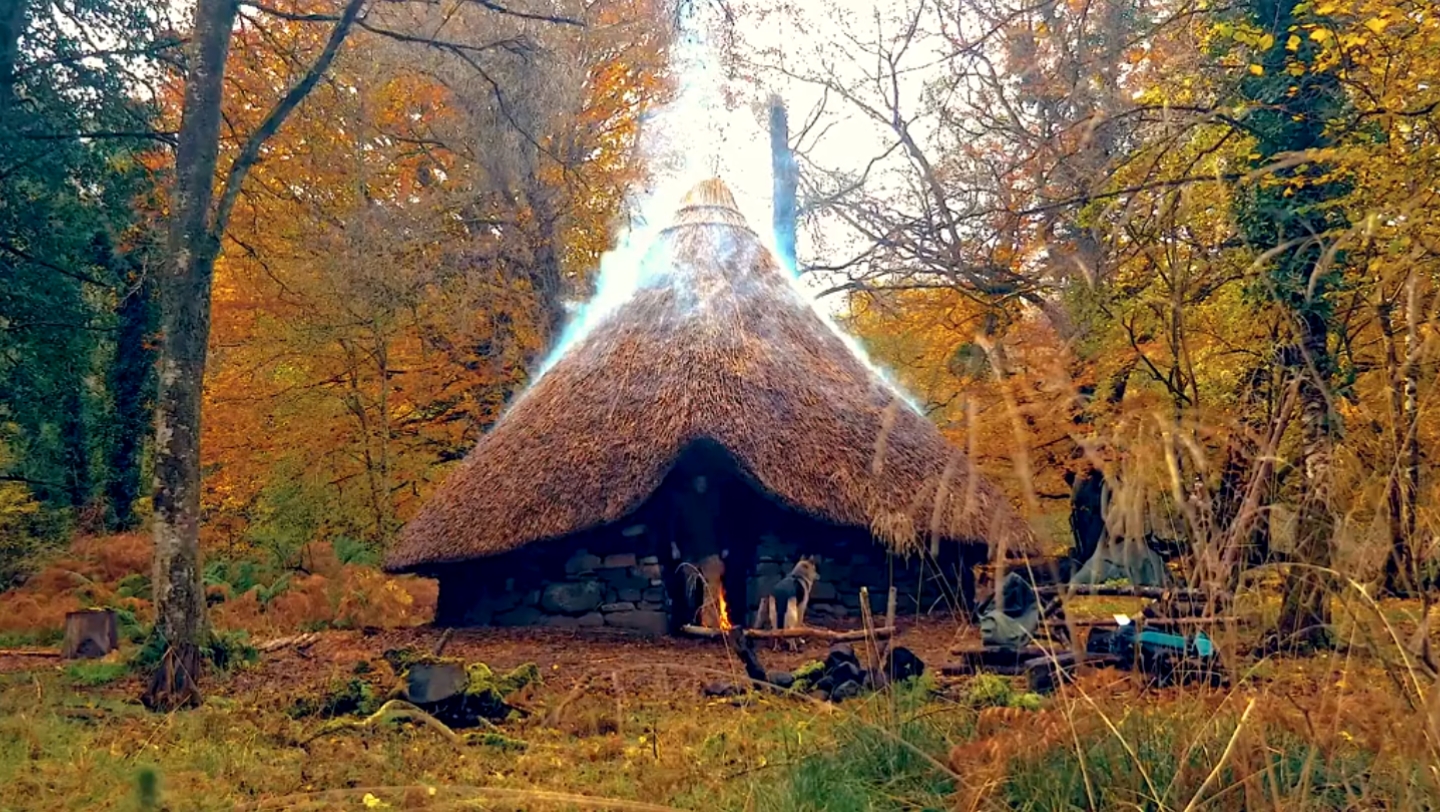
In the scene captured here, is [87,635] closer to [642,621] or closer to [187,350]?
[187,350]

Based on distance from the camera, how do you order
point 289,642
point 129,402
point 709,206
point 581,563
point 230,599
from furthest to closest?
point 129,402 < point 709,206 < point 230,599 < point 581,563 < point 289,642

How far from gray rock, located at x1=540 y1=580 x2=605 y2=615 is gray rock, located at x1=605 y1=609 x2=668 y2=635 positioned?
11.7 inches

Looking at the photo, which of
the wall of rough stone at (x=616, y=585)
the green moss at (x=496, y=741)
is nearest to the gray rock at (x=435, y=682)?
the green moss at (x=496, y=741)

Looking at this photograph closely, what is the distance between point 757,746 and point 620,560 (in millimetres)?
6333

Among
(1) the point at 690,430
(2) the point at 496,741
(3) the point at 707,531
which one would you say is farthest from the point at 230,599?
(2) the point at 496,741

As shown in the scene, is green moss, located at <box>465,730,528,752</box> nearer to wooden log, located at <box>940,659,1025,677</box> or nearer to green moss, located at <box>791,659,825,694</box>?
green moss, located at <box>791,659,825,694</box>

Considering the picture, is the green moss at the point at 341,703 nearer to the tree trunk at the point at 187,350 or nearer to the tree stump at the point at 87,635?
the tree trunk at the point at 187,350

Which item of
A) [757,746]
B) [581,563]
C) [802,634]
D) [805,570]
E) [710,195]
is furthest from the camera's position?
[710,195]

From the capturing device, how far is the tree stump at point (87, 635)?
9508mm

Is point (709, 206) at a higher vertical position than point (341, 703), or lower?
higher

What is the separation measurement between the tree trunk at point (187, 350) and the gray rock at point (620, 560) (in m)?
4.35

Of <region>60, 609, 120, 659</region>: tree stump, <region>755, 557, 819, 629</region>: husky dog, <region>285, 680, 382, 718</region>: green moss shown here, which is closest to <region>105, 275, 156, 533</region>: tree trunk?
<region>60, 609, 120, 659</region>: tree stump

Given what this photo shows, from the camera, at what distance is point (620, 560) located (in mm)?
11102

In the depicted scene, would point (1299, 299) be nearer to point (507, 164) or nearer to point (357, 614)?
point (357, 614)
